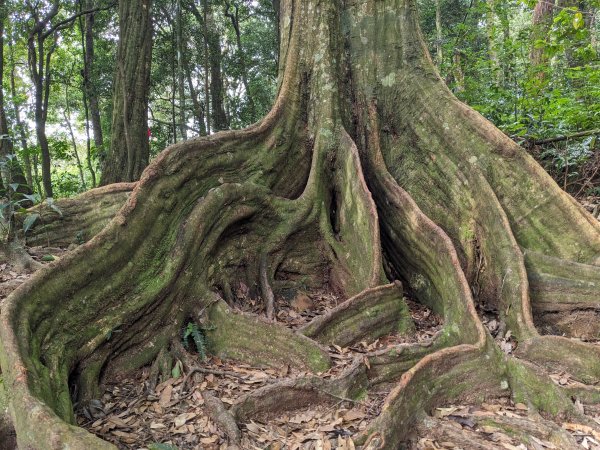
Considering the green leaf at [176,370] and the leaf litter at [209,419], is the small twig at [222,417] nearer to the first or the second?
the leaf litter at [209,419]

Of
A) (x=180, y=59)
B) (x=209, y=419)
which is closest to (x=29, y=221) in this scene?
(x=209, y=419)

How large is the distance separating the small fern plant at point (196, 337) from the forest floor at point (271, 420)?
0.07m

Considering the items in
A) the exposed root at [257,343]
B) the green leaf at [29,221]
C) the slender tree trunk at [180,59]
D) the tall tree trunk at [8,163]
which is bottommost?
the exposed root at [257,343]

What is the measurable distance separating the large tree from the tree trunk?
264cm

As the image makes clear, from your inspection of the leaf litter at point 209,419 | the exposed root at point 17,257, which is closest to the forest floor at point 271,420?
the leaf litter at point 209,419

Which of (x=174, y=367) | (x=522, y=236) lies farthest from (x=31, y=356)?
(x=522, y=236)

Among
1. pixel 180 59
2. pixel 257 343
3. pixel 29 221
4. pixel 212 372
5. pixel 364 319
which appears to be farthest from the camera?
pixel 180 59

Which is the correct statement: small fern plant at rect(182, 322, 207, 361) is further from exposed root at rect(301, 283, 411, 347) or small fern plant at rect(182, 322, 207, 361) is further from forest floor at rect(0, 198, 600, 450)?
exposed root at rect(301, 283, 411, 347)

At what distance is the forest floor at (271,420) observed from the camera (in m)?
2.93

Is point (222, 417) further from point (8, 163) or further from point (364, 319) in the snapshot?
point (8, 163)

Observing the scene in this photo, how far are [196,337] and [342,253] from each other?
180 centimetres

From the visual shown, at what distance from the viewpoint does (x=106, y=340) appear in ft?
11.7

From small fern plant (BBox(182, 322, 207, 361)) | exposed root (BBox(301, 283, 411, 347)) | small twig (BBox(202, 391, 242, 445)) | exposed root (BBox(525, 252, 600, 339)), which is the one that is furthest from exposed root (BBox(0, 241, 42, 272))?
exposed root (BBox(525, 252, 600, 339))

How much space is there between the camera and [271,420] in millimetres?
3178
